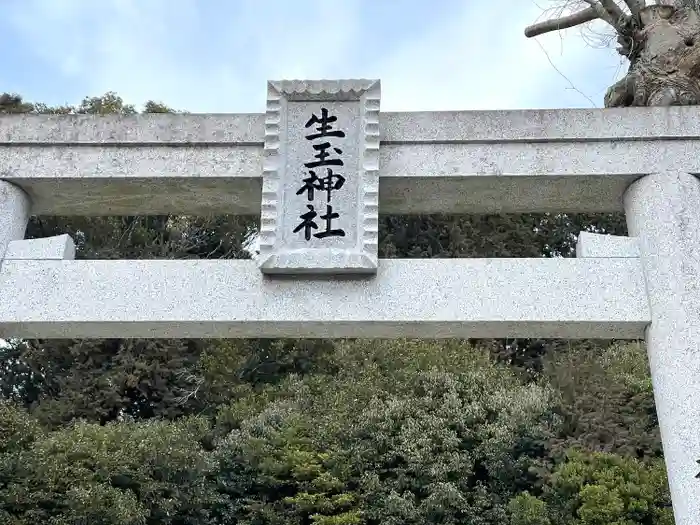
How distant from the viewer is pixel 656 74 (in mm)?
4652

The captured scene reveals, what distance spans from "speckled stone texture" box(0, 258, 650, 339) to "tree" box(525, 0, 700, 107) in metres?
1.10

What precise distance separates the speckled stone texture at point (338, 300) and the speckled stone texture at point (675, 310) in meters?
0.11

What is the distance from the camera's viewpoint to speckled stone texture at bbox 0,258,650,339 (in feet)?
13.3

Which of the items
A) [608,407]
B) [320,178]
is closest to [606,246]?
[320,178]

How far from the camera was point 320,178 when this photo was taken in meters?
4.34

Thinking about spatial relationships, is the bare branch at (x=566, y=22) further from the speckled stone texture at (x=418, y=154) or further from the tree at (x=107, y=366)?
the tree at (x=107, y=366)

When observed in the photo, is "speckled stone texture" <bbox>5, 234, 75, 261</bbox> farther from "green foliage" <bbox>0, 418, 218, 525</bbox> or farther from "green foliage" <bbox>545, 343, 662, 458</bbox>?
"green foliage" <bbox>545, 343, 662, 458</bbox>

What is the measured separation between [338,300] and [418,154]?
0.92m

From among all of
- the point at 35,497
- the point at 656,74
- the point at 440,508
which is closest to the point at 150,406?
the point at 35,497

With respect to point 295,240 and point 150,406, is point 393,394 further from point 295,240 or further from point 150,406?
point 295,240

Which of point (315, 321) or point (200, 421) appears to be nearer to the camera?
point (315, 321)

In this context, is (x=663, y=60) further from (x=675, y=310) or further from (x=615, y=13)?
(x=675, y=310)

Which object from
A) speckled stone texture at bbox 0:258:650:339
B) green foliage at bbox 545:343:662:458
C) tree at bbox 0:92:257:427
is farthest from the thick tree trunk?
tree at bbox 0:92:257:427

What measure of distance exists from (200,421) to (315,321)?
636 cm
